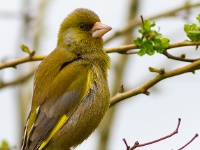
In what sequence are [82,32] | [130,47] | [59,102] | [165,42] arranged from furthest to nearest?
[82,32], [59,102], [130,47], [165,42]

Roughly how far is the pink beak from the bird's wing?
1.02ft

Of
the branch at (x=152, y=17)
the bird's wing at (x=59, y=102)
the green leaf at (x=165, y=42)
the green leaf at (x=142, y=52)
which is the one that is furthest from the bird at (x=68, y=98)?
the branch at (x=152, y=17)

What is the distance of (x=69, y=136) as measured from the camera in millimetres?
5246

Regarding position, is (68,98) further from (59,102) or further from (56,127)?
(56,127)

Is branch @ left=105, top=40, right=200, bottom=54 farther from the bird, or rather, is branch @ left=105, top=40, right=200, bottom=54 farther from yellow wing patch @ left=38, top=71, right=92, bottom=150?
yellow wing patch @ left=38, top=71, right=92, bottom=150

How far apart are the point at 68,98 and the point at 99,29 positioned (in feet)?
2.23

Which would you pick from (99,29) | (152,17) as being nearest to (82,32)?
(99,29)

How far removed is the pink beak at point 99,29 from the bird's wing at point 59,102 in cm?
31

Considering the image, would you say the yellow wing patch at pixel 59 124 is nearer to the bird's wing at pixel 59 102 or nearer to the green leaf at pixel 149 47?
the bird's wing at pixel 59 102

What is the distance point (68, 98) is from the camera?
5.32 meters

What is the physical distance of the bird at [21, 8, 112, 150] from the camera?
5.23 m

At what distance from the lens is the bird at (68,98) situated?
5234 mm

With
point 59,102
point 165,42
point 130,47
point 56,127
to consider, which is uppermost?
point 165,42

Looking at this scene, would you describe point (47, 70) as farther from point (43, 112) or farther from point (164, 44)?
point (164, 44)
